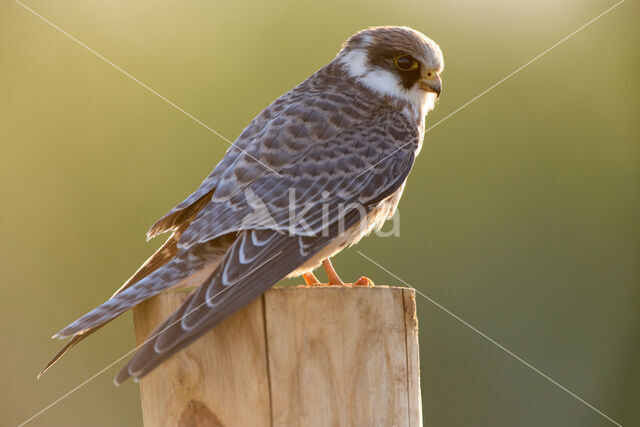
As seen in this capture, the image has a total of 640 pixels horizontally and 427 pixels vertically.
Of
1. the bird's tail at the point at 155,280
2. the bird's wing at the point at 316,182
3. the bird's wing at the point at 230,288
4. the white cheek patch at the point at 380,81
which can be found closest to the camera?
the bird's wing at the point at 230,288

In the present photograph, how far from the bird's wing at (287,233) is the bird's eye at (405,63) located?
37cm

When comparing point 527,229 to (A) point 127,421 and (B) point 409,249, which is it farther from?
(A) point 127,421

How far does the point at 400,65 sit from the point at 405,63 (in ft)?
0.10

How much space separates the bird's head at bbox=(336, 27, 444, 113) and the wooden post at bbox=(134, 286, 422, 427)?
166cm

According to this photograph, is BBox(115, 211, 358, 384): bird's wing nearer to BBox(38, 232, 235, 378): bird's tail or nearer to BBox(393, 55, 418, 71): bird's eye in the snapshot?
BBox(38, 232, 235, 378): bird's tail

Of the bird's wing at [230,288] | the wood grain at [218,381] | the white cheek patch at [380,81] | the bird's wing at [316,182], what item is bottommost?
the wood grain at [218,381]

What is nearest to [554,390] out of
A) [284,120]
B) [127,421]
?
[127,421]

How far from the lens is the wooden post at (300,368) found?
1.95m

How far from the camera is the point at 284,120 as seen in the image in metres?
3.09

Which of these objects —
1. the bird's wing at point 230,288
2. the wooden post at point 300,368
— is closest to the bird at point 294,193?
the bird's wing at point 230,288

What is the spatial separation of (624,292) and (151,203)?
436cm

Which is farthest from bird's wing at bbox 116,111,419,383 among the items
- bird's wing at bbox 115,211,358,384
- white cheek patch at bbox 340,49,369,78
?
white cheek patch at bbox 340,49,369,78

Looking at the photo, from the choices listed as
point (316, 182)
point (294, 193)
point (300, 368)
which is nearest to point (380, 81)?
point (316, 182)

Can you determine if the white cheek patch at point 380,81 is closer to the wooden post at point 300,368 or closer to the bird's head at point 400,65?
the bird's head at point 400,65
